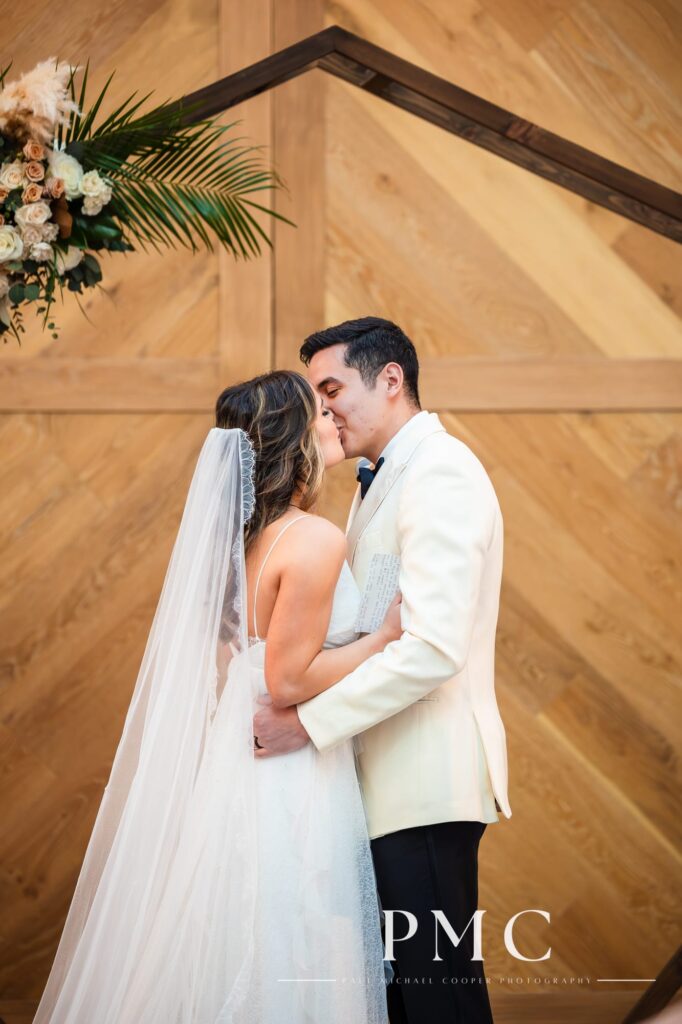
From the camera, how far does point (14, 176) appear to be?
229 cm

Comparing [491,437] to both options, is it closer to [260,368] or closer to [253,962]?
[260,368]

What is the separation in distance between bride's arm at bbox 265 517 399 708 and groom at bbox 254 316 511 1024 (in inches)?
1.7

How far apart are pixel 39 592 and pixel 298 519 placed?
5.60 feet

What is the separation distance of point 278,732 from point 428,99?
180 centimetres

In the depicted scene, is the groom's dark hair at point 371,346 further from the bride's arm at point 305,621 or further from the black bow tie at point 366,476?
the bride's arm at point 305,621

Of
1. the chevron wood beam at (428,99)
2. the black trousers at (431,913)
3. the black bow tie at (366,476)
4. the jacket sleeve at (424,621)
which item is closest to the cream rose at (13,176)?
the chevron wood beam at (428,99)

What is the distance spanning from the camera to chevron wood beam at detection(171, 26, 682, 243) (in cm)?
280

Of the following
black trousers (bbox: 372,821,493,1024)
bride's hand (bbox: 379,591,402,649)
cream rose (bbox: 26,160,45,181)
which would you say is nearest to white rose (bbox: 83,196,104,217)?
Result: cream rose (bbox: 26,160,45,181)

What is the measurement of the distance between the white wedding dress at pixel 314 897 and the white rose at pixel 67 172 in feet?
3.04

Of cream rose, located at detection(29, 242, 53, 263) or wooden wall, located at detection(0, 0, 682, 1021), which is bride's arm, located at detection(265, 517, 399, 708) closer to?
cream rose, located at detection(29, 242, 53, 263)

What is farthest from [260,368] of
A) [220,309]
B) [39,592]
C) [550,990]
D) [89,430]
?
[550,990]

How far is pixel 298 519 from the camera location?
2.11m

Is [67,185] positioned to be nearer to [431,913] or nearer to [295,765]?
[295,765]

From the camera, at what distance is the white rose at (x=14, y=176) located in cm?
229
